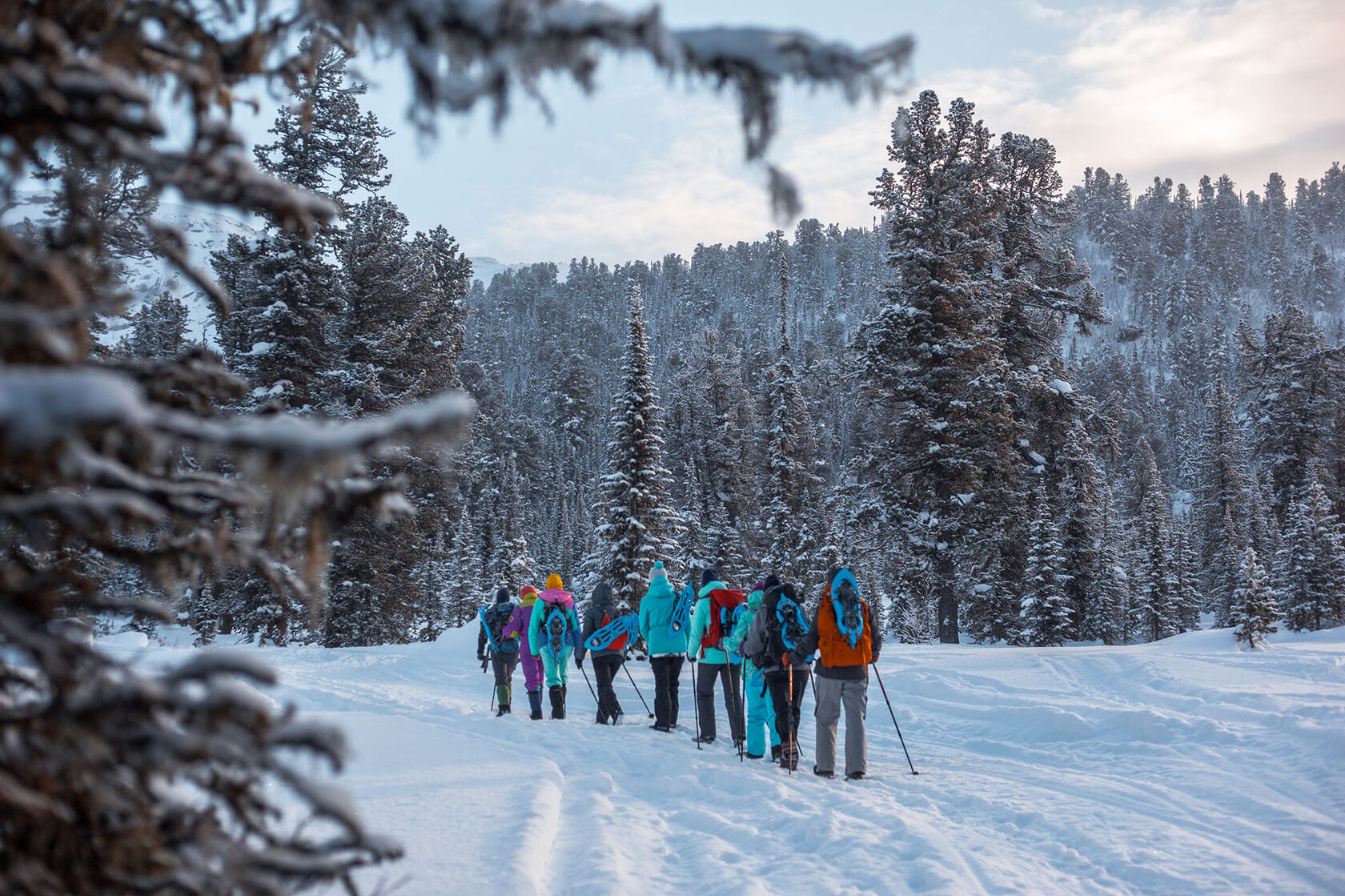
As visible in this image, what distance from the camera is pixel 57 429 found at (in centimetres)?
129

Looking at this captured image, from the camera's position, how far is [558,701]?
1119 centimetres

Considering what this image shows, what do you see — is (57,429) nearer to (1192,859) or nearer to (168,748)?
(168,748)

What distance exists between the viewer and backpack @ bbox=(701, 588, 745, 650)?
31.4ft

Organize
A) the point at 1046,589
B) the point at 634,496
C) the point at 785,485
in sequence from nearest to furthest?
the point at 634,496
the point at 1046,589
the point at 785,485

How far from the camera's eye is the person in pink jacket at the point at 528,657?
11.2m

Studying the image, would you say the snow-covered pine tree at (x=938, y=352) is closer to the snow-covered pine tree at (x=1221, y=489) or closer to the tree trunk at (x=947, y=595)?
the tree trunk at (x=947, y=595)

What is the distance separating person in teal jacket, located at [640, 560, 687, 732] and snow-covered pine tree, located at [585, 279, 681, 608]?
11.1m

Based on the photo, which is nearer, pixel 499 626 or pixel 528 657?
pixel 528 657

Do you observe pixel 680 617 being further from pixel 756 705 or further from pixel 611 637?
pixel 756 705

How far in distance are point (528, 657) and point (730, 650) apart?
328 centimetres

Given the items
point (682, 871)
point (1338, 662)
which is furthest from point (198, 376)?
point (1338, 662)

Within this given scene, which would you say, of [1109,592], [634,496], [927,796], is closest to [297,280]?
[634,496]

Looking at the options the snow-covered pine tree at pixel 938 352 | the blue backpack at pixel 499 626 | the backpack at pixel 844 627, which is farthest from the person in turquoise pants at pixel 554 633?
the snow-covered pine tree at pixel 938 352

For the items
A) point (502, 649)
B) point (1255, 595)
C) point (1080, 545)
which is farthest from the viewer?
point (1080, 545)
